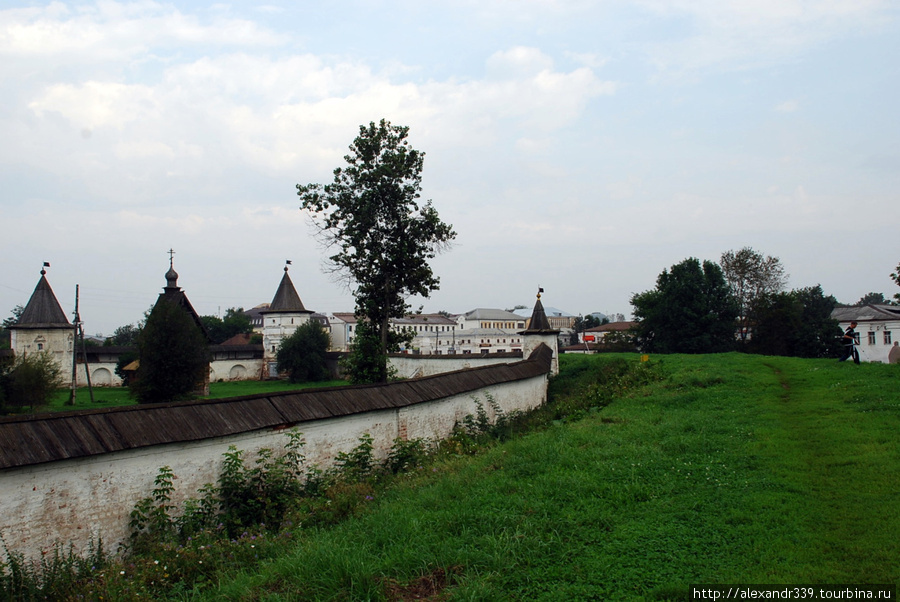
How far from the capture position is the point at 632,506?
18.4 feet

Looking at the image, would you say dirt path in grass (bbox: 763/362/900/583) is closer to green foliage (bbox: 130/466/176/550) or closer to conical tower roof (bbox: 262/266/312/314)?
green foliage (bbox: 130/466/176/550)

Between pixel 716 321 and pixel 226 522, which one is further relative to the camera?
pixel 716 321

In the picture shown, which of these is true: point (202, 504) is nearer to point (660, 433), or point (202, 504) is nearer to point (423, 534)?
point (423, 534)

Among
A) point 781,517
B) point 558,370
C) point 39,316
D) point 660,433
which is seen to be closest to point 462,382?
point 660,433

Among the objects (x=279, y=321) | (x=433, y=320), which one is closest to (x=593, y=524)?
(x=279, y=321)

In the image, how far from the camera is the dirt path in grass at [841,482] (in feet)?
13.8

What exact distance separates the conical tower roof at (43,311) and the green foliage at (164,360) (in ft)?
61.3

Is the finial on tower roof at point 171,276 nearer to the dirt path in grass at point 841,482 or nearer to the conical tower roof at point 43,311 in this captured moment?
the conical tower roof at point 43,311

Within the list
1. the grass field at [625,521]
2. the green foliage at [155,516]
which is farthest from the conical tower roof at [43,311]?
the grass field at [625,521]

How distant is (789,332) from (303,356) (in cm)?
3808

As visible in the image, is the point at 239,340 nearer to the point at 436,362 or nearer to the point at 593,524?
the point at 436,362

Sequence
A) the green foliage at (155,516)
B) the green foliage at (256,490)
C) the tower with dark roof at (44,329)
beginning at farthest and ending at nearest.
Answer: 1. the tower with dark roof at (44,329)
2. the green foliage at (256,490)
3. the green foliage at (155,516)

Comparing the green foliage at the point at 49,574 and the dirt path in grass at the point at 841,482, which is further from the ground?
the dirt path in grass at the point at 841,482

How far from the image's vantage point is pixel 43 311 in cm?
4119
